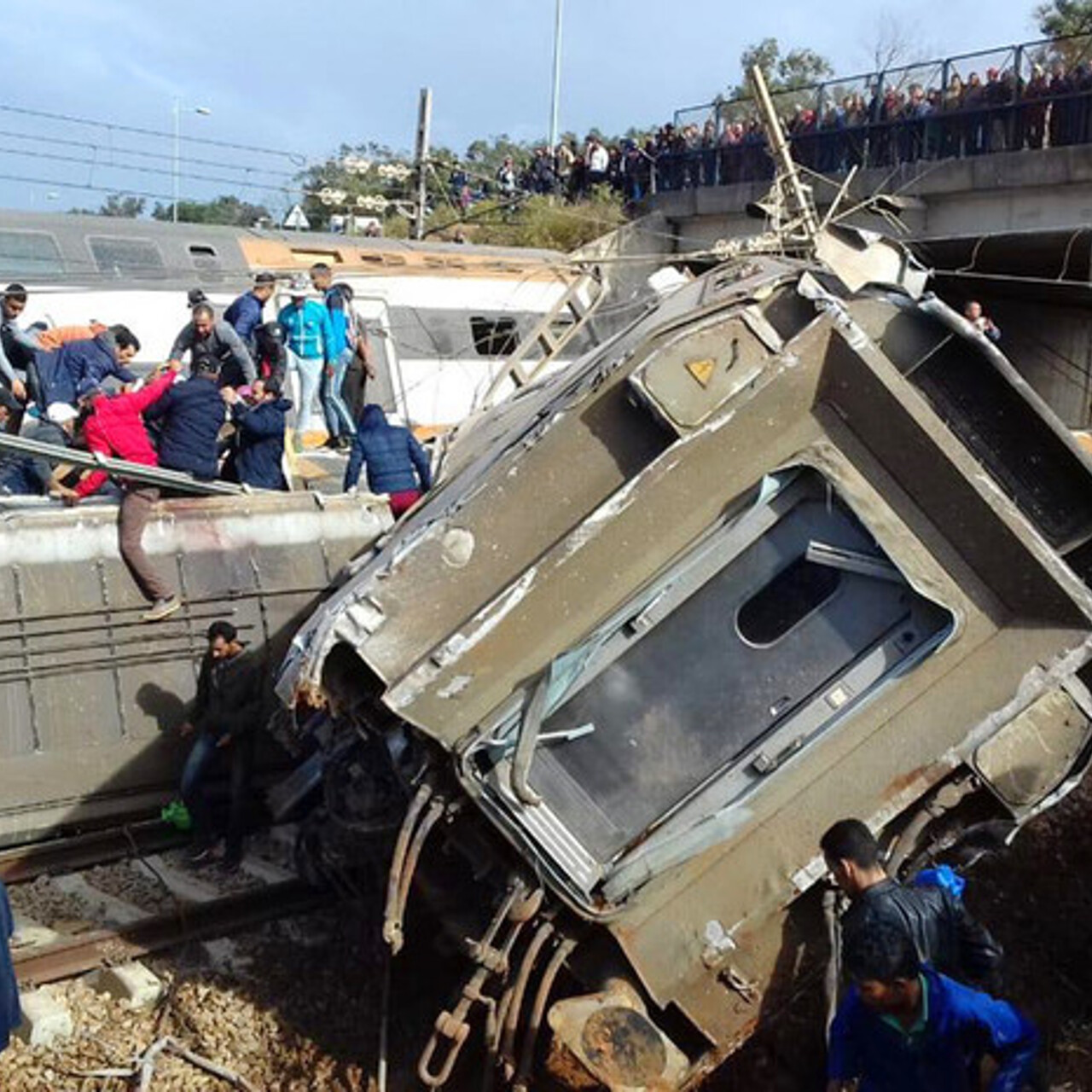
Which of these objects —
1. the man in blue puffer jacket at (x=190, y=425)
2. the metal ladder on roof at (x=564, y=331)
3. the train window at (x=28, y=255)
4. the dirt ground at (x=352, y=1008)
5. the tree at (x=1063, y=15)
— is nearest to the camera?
the dirt ground at (x=352, y=1008)

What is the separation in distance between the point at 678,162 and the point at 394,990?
19624mm

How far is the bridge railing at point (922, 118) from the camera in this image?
1791cm

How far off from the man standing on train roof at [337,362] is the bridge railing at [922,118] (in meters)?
7.52

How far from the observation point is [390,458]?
942 centimetres

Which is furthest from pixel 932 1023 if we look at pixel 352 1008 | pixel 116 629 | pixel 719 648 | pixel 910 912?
pixel 116 629

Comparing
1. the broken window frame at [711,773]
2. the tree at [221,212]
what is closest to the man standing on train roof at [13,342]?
the broken window frame at [711,773]

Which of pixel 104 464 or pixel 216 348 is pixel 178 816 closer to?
pixel 104 464

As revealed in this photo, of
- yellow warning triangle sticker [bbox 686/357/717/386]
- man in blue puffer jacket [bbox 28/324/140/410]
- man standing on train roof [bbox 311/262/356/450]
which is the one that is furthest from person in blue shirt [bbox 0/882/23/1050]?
man standing on train roof [bbox 311/262/356/450]

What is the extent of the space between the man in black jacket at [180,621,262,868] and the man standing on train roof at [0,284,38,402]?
5.08 meters

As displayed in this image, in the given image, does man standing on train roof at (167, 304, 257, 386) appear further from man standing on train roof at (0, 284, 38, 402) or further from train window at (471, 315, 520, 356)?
train window at (471, 315, 520, 356)

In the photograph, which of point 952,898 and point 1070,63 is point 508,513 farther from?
point 1070,63

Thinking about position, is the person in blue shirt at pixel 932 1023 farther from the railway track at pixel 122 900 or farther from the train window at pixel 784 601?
the railway track at pixel 122 900

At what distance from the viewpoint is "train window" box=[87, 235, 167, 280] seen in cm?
1538

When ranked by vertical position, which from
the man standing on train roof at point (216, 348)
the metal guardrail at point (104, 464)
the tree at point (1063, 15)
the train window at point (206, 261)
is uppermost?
the tree at point (1063, 15)
